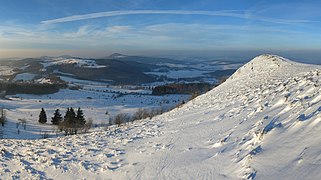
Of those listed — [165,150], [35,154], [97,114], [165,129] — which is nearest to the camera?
[165,150]

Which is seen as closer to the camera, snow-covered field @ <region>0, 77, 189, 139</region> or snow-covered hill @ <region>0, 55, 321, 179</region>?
snow-covered hill @ <region>0, 55, 321, 179</region>

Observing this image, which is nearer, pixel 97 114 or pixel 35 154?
pixel 35 154

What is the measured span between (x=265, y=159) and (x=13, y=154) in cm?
1102

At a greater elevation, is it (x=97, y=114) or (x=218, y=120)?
(x=218, y=120)

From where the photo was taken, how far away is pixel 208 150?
10297 millimetres

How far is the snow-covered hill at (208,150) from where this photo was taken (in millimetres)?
7762

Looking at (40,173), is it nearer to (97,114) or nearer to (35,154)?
(35,154)

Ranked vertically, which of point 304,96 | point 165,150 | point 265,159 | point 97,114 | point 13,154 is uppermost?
point 304,96

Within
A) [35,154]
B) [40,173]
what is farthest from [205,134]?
[35,154]

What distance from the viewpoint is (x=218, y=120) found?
542 inches

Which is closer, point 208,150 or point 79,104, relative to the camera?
point 208,150

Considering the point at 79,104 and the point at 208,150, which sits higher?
the point at 208,150

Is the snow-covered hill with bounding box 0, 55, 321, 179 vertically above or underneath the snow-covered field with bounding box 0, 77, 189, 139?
above

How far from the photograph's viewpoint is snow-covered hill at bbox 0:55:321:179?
7762 mm
